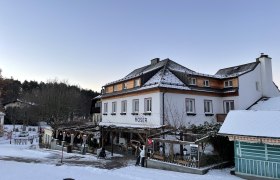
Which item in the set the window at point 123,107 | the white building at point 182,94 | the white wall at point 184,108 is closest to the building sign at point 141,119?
the white building at point 182,94

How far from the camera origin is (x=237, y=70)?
30.3 m

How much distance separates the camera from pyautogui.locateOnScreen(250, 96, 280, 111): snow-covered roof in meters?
24.8

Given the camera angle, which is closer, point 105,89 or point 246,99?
point 246,99

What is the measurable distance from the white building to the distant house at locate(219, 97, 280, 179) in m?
7.46

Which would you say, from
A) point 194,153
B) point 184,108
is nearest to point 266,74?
point 184,108

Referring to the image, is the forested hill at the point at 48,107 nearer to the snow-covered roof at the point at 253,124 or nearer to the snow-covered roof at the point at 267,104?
the snow-covered roof at the point at 267,104

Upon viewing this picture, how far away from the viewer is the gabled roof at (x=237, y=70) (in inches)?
1066

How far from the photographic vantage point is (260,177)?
1356 centimetres

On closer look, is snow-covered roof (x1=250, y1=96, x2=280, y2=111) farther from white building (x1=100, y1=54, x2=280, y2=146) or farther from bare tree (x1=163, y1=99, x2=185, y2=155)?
bare tree (x1=163, y1=99, x2=185, y2=155)

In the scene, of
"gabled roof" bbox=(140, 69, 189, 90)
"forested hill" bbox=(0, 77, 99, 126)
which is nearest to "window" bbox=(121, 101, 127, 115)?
"gabled roof" bbox=(140, 69, 189, 90)

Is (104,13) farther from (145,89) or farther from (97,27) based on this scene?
(145,89)

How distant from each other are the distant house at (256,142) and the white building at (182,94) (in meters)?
7.46

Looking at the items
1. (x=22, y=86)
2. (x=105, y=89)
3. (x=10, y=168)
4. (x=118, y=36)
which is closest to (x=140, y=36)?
(x=118, y=36)

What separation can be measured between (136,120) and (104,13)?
10.3m
